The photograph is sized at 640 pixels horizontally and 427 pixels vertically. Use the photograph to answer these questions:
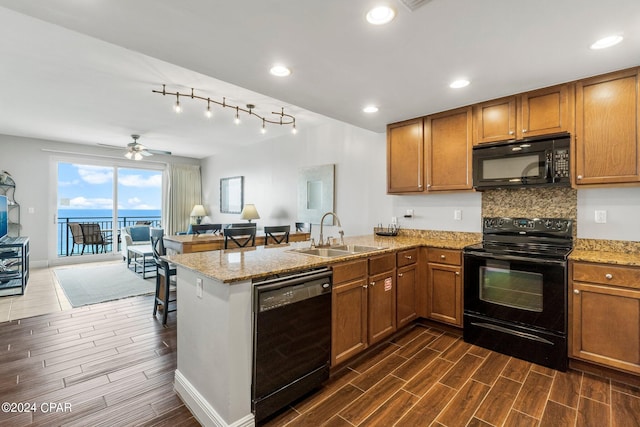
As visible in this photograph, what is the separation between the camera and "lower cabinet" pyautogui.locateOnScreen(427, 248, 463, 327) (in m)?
2.95

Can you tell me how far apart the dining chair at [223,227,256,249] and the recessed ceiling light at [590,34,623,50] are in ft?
11.9

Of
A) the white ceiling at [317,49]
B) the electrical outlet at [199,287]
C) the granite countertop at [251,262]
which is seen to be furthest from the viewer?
the electrical outlet at [199,287]

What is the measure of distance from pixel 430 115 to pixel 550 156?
1.24 m

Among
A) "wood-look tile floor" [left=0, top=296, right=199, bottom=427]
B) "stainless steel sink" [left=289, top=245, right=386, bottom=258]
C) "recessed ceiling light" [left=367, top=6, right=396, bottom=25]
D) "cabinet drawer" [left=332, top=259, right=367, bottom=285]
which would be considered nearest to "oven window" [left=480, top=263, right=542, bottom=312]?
"stainless steel sink" [left=289, top=245, right=386, bottom=258]

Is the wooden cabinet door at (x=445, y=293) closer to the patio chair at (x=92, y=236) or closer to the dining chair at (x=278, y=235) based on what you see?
the dining chair at (x=278, y=235)

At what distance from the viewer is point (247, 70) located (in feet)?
7.54

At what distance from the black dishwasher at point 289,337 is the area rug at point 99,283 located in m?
3.52

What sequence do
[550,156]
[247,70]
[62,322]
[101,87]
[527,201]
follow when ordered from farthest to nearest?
[101,87], [62,322], [527,201], [550,156], [247,70]

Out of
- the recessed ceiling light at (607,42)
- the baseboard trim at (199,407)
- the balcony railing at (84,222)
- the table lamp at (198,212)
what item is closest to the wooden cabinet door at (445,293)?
the recessed ceiling light at (607,42)

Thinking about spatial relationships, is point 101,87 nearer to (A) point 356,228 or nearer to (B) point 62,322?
(B) point 62,322

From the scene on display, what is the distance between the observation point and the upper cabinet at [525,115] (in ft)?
8.44

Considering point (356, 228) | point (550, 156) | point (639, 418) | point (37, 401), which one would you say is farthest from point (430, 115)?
point (37, 401)

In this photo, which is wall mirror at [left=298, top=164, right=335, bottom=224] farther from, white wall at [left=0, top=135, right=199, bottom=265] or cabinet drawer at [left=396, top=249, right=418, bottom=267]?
white wall at [left=0, top=135, right=199, bottom=265]

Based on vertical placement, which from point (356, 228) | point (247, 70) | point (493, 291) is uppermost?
point (247, 70)
